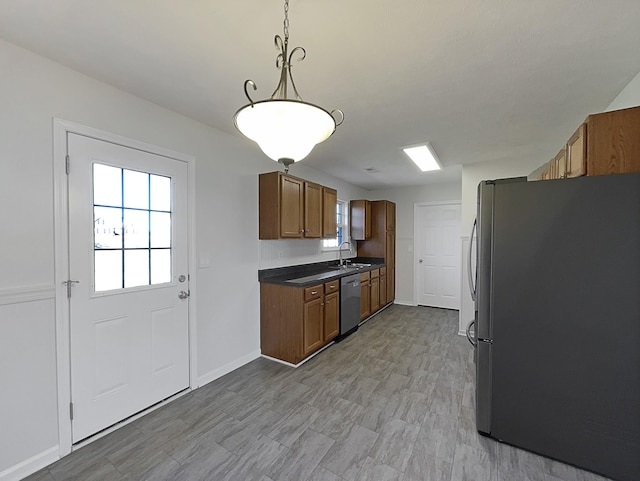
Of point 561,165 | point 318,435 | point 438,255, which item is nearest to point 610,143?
point 561,165

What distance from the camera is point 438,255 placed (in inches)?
224

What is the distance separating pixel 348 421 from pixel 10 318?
7.57 ft

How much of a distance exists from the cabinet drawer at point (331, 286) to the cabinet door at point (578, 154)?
2.54 m

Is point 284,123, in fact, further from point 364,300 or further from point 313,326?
point 364,300

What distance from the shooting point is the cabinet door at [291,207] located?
10.7 feet

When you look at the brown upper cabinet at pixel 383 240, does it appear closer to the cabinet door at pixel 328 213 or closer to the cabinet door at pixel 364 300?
the cabinet door at pixel 364 300

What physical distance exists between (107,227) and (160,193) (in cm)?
49

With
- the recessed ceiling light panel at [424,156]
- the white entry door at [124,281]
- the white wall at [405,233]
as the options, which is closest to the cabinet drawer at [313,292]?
the white entry door at [124,281]

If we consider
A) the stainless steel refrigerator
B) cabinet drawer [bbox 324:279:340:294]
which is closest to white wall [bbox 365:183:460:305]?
cabinet drawer [bbox 324:279:340:294]

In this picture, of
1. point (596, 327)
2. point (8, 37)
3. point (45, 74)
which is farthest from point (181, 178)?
point (596, 327)

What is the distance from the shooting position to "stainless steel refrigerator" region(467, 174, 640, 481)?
160 centimetres

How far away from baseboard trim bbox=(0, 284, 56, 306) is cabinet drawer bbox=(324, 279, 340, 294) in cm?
253

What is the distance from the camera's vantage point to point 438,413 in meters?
2.29

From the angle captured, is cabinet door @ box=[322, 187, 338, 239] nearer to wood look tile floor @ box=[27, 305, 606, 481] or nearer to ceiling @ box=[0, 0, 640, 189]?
ceiling @ box=[0, 0, 640, 189]
